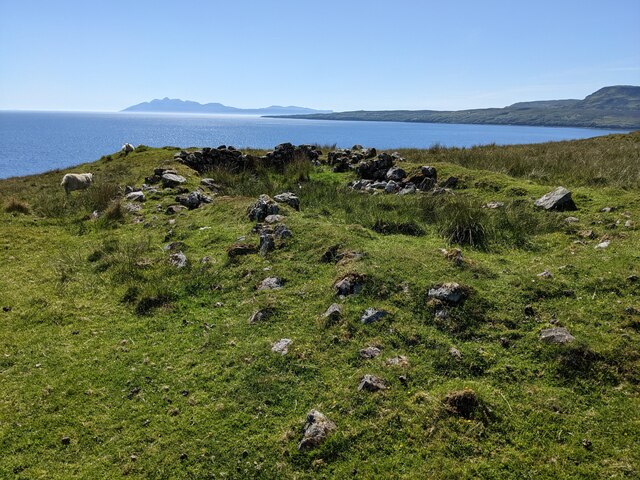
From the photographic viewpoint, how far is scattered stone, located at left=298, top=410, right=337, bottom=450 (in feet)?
15.4

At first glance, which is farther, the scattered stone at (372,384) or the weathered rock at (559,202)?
the weathered rock at (559,202)

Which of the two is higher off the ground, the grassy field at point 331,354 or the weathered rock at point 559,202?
the weathered rock at point 559,202

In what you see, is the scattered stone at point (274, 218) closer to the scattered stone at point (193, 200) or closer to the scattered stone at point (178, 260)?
the scattered stone at point (178, 260)

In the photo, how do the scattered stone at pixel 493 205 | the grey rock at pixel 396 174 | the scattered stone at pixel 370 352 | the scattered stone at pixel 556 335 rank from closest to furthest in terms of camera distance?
the scattered stone at pixel 556 335 < the scattered stone at pixel 370 352 < the scattered stone at pixel 493 205 < the grey rock at pixel 396 174

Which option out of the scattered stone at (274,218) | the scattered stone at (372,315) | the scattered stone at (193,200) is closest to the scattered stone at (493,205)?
the scattered stone at (274,218)

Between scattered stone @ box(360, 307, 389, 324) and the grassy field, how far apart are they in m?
0.18

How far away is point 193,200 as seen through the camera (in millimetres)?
15203

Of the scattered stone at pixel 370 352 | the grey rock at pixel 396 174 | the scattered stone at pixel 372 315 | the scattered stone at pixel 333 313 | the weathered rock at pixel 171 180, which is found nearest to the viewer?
the scattered stone at pixel 370 352

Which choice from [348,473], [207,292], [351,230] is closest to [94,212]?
[207,292]

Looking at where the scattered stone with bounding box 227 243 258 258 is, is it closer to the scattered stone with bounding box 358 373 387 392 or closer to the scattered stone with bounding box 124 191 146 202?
the scattered stone with bounding box 358 373 387 392

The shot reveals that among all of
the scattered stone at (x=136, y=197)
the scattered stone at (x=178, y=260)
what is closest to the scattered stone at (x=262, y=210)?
the scattered stone at (x=178, y=260)

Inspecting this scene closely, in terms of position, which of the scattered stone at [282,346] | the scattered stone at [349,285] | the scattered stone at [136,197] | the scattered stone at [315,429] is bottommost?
the scattered stone at [315,429]

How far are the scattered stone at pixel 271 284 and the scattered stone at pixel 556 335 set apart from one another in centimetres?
483

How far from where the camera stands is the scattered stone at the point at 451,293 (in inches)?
276
